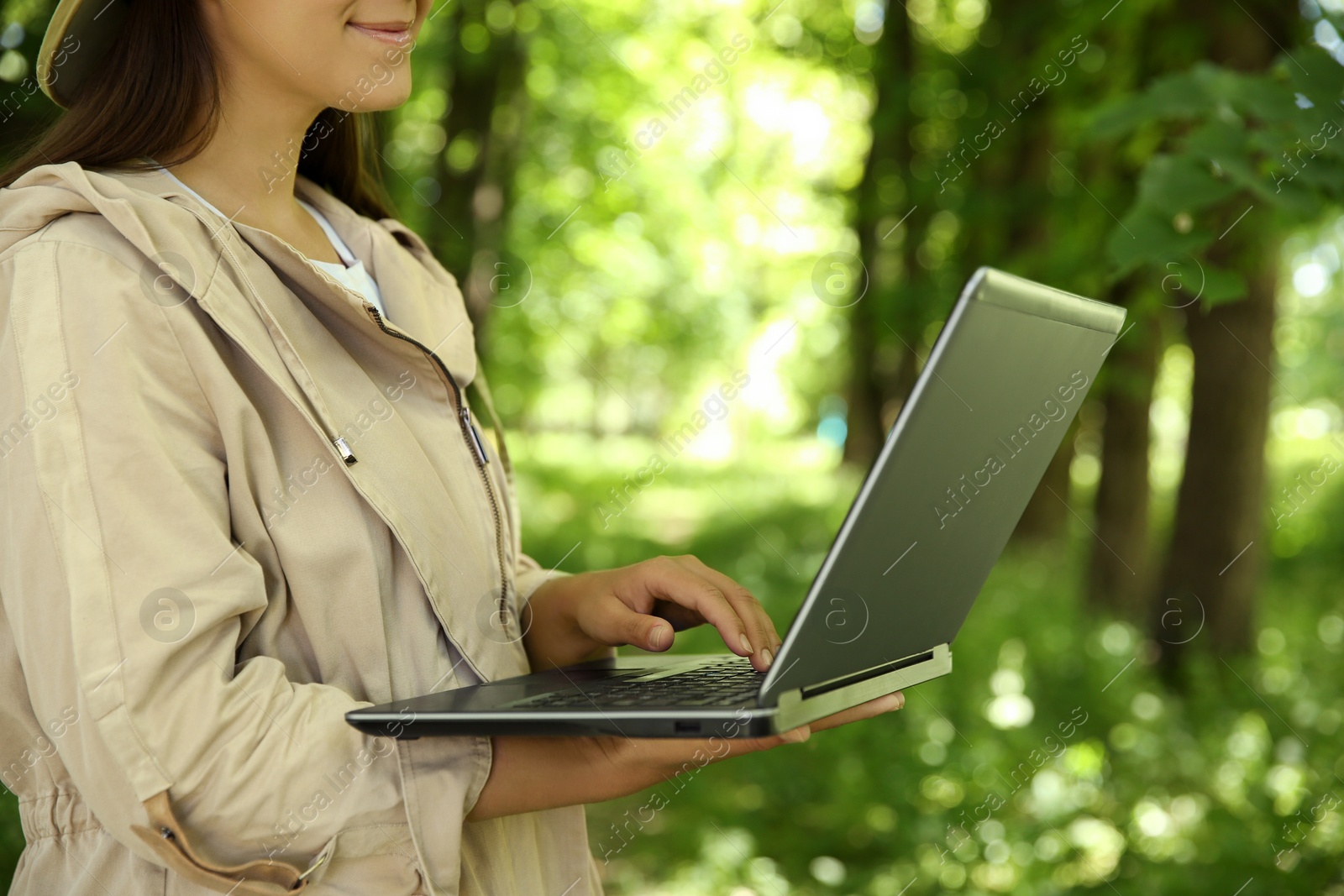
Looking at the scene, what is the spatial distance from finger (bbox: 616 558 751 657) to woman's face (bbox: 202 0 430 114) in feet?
2.37

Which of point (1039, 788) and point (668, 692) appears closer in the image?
point (668, 692)

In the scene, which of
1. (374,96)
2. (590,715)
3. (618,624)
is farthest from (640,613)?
(374,96)

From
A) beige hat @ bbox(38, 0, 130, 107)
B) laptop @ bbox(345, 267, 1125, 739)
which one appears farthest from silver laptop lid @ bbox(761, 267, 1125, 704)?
beige hat @ bbox(38, 0, 130, 107)

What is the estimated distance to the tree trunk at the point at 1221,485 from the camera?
5.63 m

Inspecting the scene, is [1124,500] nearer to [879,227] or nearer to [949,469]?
[879,227]

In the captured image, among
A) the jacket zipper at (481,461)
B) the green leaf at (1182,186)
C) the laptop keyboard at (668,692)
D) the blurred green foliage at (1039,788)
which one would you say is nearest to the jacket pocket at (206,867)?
the laptop keyboard at (668,692)

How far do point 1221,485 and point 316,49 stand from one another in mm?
5497

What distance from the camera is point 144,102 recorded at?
4.82ft

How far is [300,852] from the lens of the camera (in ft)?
3.93

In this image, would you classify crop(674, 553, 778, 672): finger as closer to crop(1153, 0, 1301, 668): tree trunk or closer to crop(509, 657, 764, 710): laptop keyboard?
crop(509, 657, 764, 710): laptop keyboard

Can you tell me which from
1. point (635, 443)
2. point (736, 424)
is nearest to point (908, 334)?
point (635, 443)

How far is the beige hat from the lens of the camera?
57.6 inches

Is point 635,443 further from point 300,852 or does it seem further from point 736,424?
point 300,852

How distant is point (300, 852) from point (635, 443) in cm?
2428
